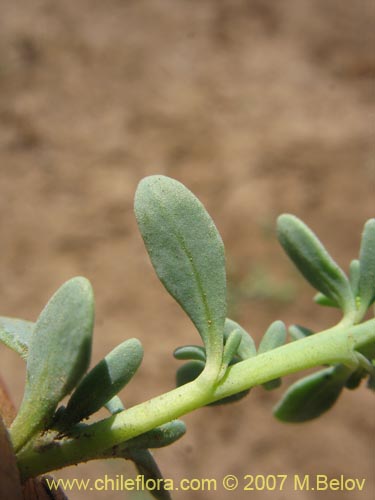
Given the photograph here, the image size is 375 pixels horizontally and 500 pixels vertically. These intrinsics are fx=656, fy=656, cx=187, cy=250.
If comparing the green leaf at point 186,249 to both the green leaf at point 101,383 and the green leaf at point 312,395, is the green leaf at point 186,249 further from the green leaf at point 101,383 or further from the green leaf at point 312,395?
the green leaf at point 312,395

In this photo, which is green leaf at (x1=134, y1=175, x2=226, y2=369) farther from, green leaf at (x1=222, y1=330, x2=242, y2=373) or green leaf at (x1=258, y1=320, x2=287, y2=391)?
green leaf at (x1=258, y1=320, x2=287, y2=391)

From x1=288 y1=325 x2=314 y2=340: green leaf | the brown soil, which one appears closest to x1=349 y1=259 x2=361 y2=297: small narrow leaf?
A: x1=288 y1=325 x2=314 y2=340: green leaf

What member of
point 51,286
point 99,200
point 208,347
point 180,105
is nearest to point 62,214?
point 99,200

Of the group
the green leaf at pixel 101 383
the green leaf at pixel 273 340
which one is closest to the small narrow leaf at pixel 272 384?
the green leaf at pixel 273 340

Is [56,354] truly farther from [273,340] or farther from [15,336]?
[273,340]

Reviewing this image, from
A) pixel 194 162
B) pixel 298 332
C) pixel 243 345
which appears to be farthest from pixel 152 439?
pixel 194 162
